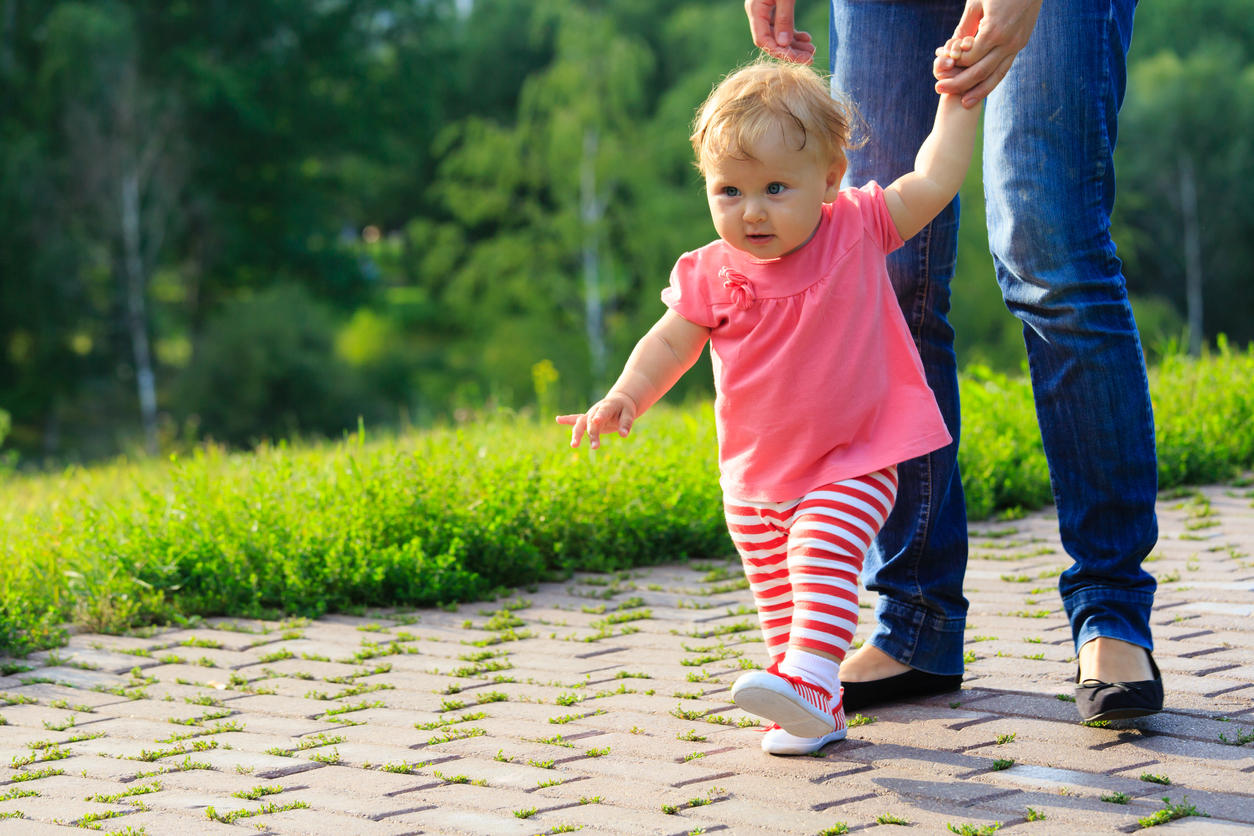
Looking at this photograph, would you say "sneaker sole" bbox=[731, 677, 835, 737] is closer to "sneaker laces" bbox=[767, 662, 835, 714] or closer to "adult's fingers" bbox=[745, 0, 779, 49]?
"sneaker laces" bbox=[767, 662, 835, 714]

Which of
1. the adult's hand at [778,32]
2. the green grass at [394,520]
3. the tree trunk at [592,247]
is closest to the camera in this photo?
the adult's hand at [778,32]

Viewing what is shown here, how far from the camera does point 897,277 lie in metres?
3.03

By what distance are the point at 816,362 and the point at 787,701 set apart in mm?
670

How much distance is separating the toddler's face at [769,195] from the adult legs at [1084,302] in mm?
426

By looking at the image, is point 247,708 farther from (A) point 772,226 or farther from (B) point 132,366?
(B) point 132,366

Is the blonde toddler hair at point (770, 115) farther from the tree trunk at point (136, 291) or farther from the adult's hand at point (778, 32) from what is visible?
the tree trunk at point (136, 291)

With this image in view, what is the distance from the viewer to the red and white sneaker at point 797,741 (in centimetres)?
258

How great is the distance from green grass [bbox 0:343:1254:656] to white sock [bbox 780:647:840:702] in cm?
144

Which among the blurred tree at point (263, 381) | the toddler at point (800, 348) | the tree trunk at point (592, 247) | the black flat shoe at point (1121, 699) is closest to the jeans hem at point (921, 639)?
the toddler at point (800, 348)

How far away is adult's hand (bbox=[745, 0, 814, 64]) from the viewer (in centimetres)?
314

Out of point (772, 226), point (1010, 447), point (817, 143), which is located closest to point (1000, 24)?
point (817, 143)

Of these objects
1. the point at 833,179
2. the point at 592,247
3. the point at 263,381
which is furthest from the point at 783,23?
the point at 592,247

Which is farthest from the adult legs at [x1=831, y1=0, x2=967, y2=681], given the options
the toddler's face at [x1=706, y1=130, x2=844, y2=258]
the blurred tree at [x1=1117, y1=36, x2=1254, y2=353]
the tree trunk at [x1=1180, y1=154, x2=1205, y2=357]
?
the tree trunk at [x1=1180, y1=154, x2=1205, y2=357]

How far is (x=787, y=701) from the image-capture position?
237 cm
